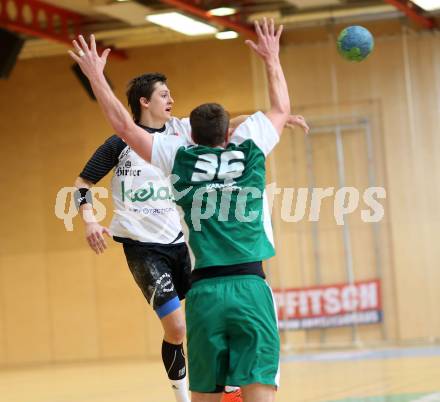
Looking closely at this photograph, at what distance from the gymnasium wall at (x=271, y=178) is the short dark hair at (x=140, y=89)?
28.2 feet

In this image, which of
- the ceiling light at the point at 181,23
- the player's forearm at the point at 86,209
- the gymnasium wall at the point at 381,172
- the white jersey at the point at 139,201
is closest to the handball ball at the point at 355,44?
the white jersey at the point at 139,201

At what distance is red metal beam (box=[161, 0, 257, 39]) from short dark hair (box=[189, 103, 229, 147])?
8.70 metres

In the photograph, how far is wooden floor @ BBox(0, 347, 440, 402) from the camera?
29.3ft

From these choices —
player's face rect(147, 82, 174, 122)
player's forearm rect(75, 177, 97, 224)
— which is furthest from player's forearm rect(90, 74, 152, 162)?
player's face rect(147, 82, 174, 122)

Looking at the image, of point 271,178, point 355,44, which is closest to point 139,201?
point 355,44

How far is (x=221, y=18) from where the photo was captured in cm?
1448

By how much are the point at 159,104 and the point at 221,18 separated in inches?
308

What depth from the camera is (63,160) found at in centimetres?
1720

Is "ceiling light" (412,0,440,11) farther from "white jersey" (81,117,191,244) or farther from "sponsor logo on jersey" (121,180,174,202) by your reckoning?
"sponsor logo on jersey" (121,180,174,202)

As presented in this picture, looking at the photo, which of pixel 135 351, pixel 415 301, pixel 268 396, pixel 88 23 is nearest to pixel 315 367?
pixel 415 301

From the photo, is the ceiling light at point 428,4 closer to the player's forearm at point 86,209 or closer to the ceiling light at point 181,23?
the ceiling light at point 181,23

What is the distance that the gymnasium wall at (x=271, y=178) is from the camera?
15008 mm

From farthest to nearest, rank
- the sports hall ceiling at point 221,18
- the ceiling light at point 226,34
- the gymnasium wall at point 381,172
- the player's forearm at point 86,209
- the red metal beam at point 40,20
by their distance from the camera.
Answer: the ceiling light at point 226,34, the gymnasium wall at point 381,172, the red metal beam at point 40,20, the sports hall ceiling at point 221,18, the player's forearm at point 86,209

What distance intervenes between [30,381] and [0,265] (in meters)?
4.41
